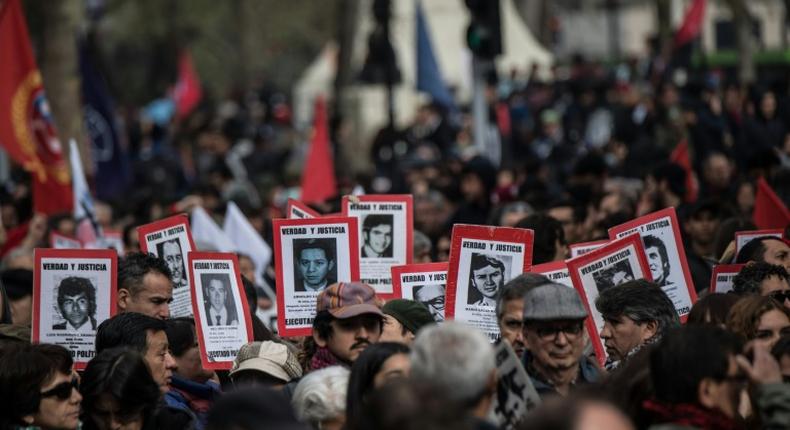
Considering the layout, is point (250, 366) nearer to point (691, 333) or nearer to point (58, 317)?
point (58, 317)

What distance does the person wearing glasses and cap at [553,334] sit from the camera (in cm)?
650

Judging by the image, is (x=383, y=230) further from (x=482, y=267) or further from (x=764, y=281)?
(x=764, y=281)

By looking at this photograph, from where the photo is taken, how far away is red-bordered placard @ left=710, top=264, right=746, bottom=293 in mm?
8555

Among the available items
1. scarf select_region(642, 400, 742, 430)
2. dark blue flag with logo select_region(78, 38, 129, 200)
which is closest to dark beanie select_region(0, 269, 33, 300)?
scarf select_region(642, 400, 742, 430)

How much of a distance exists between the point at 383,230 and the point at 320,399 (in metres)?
3.73

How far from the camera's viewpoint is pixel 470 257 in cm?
834

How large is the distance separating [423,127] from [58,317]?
19431mm

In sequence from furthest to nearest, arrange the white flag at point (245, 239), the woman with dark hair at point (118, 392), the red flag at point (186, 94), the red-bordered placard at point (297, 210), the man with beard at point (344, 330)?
the red flag at point (186, 94), the white flag at point (245, 239), the red-bordered placard at point (297, 210), the man with beard at point (344, 330), the woman with dark hair at point (118, 392)

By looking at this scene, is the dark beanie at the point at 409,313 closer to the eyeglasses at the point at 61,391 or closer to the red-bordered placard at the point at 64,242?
the eyeglasses at the point at 61,391

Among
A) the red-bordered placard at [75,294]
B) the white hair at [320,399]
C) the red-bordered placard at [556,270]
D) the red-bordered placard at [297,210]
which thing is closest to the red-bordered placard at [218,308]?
the red-bordered placard at [75,294]

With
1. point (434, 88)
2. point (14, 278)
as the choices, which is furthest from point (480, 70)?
point (14, 278)

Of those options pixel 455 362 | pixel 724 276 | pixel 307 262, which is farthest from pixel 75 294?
pixel 455 362

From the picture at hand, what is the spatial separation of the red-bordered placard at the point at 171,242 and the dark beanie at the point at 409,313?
6.56 feet

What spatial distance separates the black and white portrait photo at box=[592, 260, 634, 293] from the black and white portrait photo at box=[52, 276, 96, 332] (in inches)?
100
